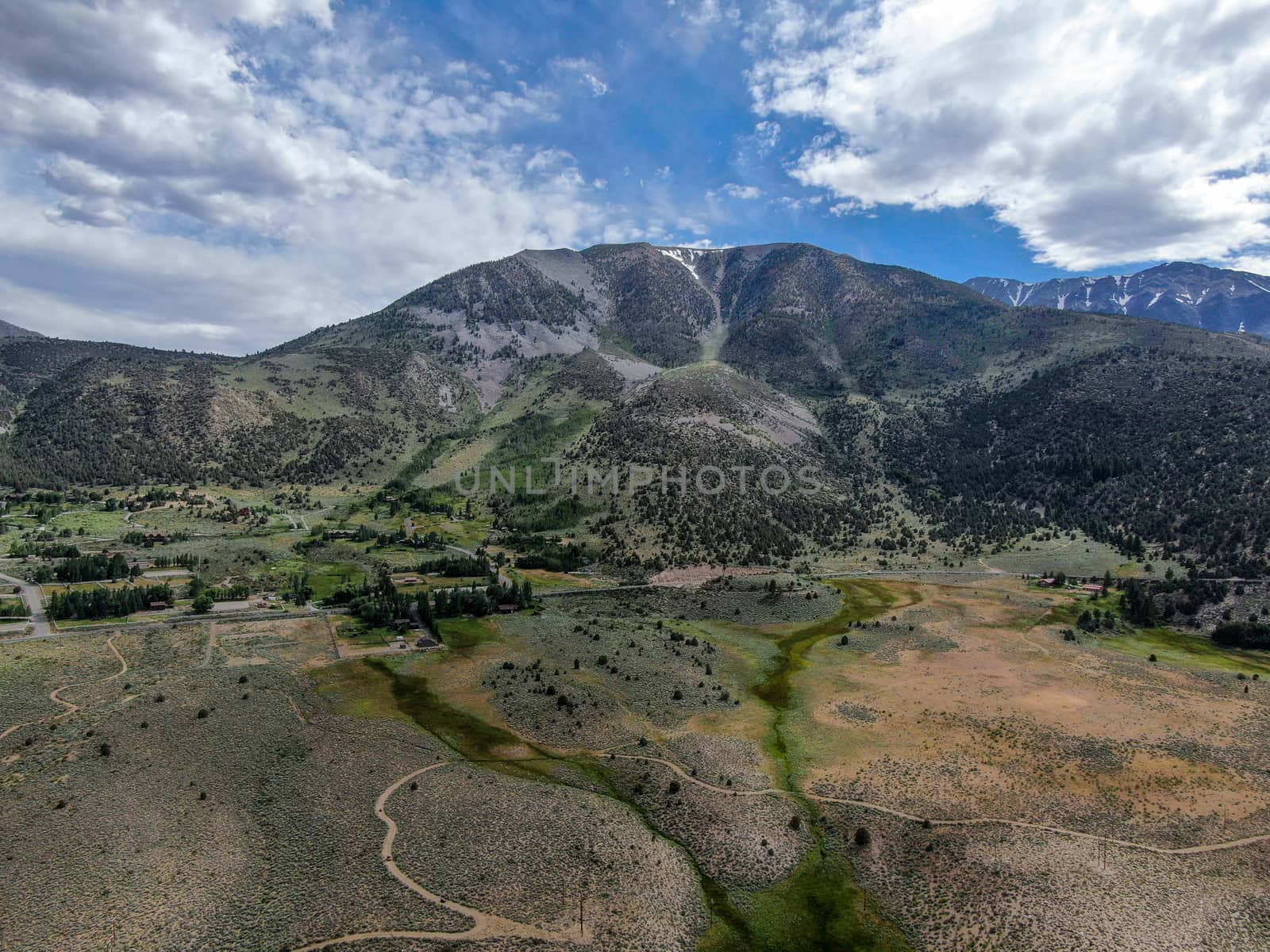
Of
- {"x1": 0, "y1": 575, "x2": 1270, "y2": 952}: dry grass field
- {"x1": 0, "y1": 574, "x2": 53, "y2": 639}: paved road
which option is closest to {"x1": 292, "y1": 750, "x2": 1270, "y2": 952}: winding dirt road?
{"x1": 0, "y1": 575, "x2": 1270, "y2": 952}: dry grass field

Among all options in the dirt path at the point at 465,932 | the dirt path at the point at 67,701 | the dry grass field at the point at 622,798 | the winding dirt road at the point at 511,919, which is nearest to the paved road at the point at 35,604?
the dry grass field at the point at 622,798

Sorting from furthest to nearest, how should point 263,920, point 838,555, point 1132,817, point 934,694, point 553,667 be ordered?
1. point 838,555
2. point 553,667
3. point 934,694
4. point 1132,817
5. point 263,920

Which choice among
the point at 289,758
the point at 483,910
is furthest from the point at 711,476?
the point at 483,910

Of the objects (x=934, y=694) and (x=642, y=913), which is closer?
(x=642, y=913)

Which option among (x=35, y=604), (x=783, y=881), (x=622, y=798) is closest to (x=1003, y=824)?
(x=783, y=881)

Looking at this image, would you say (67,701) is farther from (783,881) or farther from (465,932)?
(783,881)

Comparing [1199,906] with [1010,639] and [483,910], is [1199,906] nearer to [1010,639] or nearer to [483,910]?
[483,910]

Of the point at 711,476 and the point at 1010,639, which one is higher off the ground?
the point at 711,476
